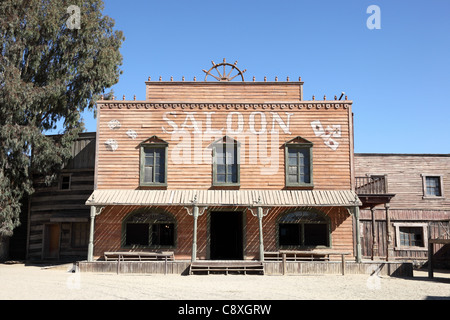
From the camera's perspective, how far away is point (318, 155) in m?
19.8

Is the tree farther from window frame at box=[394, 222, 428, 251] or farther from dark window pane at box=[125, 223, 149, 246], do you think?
window frame at box=[394, 222, 428, 251]

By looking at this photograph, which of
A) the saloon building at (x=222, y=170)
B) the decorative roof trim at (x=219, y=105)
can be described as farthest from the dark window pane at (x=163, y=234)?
the decorative roof trim at (x=219, y=105)

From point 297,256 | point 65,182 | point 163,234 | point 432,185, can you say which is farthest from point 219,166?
point 432,185

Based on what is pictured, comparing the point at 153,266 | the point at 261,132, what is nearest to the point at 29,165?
the point at 153,266

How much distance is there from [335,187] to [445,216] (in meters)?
8.66

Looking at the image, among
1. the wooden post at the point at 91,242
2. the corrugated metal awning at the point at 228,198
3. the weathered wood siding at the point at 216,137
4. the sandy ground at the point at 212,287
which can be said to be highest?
the weathered wood siding at the point at 216,137

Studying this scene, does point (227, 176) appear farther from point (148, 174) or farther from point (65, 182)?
point (65, 182)

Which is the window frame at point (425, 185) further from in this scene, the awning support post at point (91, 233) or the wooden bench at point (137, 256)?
the awning support post at point (91, 233)

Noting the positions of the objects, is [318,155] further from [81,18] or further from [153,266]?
[81,18]

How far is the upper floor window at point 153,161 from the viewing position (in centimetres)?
1966

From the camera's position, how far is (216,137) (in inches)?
784

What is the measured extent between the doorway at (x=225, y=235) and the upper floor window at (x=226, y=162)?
1.68m

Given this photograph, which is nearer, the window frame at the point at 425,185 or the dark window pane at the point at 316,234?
the dark window pane at the point at 316,234

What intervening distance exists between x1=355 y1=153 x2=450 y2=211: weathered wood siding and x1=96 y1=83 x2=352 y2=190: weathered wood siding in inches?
237
